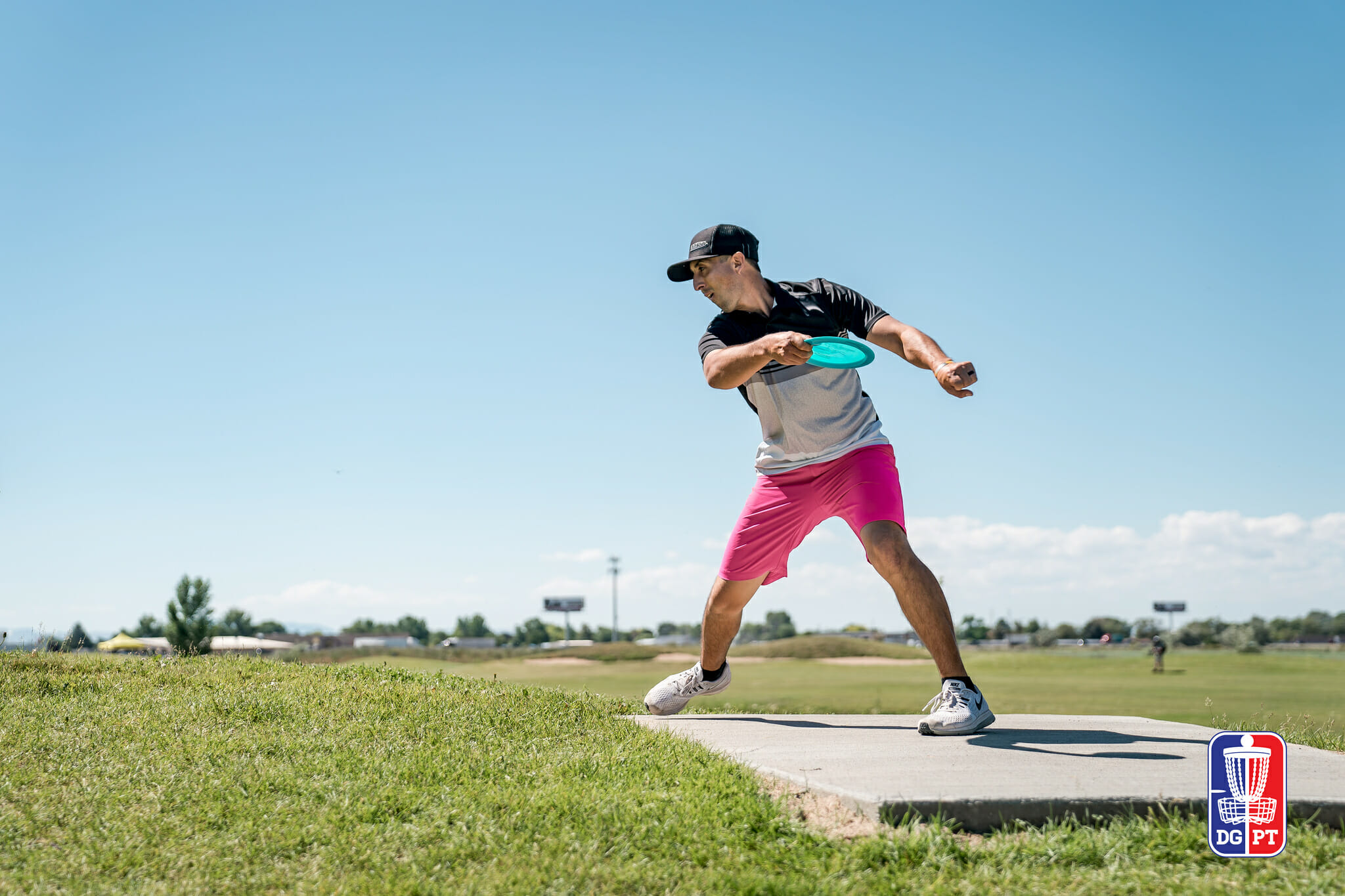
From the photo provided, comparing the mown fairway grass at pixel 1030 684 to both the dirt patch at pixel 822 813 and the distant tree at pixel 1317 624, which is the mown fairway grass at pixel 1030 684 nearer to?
the dirt patch at pixel 822 813

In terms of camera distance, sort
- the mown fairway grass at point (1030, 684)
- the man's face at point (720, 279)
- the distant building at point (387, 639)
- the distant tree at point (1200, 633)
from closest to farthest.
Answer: the man's face at point (720, 279) < the mown fairway grass at point (1030, 684) < the distant tree at point (1200, 633) < the distant building at point (387, 639)

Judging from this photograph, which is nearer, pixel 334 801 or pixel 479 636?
pixel 334 801

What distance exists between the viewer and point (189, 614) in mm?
47000

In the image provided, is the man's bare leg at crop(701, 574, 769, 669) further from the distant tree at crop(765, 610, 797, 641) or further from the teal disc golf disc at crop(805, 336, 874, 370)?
the distant tree at crop(765, 610, 797, 641)

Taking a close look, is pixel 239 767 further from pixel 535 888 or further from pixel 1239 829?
pixel 1239 829

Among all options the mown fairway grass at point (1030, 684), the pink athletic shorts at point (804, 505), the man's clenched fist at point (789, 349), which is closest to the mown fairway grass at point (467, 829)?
the pink athletic shorts at point (804, 505)

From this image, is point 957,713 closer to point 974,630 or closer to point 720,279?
point 720,279

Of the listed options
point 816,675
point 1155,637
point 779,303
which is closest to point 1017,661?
point 1155,637

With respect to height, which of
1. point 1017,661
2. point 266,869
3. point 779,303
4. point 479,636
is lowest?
point 479,636

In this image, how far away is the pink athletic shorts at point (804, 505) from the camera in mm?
4957

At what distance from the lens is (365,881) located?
283 centimetres

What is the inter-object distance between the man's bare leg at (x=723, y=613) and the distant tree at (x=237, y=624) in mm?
60853

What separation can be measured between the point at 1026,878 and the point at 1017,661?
47.4 m

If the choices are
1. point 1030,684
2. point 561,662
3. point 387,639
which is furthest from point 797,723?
point 387,639
